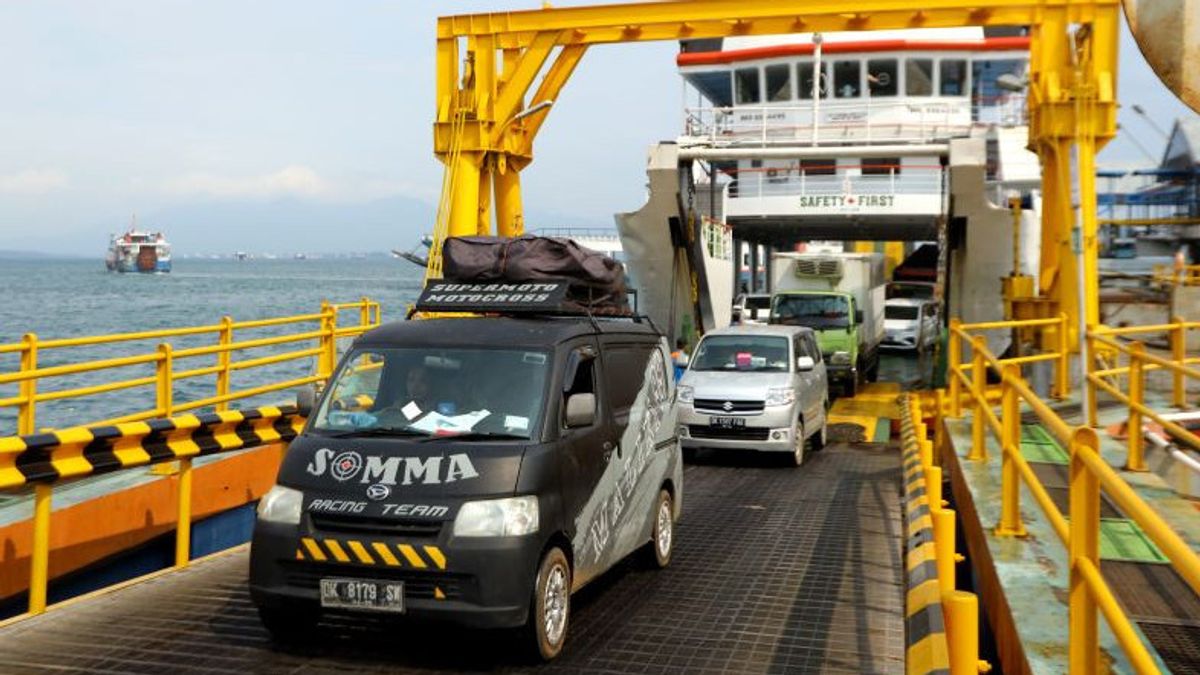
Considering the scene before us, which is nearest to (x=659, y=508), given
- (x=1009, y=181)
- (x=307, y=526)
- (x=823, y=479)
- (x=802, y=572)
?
(x=802, y=572)

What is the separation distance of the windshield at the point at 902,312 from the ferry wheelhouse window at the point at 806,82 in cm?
889

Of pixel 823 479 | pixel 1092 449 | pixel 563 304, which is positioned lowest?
pixel 823 479

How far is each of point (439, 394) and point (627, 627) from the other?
1.76 m

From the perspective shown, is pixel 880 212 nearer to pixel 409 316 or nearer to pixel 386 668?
Result: pixel 409 316

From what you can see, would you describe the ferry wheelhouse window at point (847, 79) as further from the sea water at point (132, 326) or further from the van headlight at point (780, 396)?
the van headlight at point (780, 396)

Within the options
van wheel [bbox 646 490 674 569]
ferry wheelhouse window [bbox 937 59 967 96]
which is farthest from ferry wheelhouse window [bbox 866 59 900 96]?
van wheel [bbox 646 490 674 569]

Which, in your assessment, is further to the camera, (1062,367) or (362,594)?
(1062,367)

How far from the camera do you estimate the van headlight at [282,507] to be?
228 inches

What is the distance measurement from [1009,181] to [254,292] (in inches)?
3260

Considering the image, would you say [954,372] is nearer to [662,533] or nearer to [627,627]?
[662,533]

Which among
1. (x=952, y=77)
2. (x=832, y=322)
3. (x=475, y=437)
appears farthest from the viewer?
(x=952, y=77)

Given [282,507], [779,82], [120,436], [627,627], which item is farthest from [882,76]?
[282,507]

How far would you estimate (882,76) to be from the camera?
27719 mm

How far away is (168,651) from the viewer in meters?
5.83
